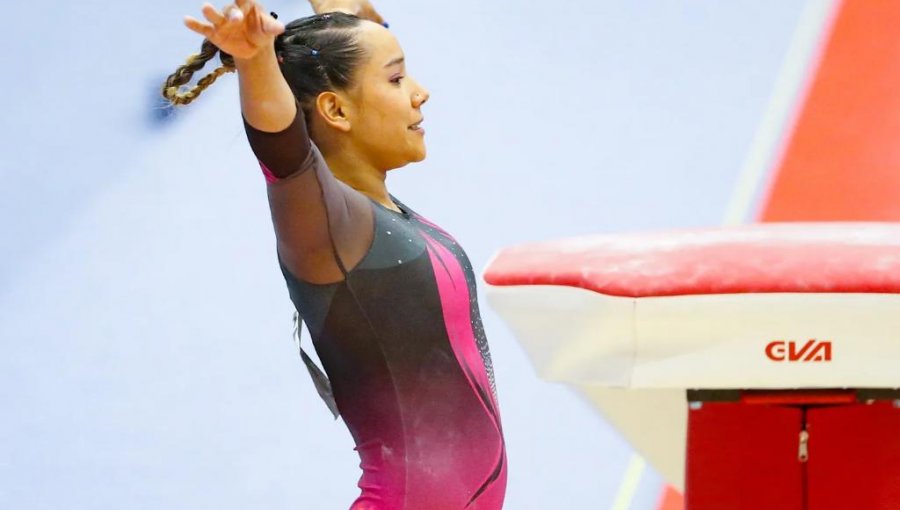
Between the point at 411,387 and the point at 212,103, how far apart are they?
1281mm

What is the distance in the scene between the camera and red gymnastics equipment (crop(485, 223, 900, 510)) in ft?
3.28

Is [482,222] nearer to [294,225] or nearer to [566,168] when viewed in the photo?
[566,168]

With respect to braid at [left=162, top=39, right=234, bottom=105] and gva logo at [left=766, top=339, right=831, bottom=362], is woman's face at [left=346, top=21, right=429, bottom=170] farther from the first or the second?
gva logo at [left=766, top=339, right=831, bottom=362]

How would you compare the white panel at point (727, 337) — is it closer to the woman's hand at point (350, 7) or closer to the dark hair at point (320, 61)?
the dark hair at point (320, 61)

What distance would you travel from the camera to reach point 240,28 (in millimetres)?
1018

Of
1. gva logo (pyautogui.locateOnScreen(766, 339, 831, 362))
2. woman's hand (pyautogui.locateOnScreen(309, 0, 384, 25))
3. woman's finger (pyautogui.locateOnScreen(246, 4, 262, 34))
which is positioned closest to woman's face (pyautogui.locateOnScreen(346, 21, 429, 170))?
woman's hand (pyautogui.locateOnScreen(309, 0, 384, 25))

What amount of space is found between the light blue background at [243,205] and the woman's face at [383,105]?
1.01 meters

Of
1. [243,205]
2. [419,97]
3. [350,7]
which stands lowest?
[243,205]

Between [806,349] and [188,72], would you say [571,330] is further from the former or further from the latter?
[188,72]

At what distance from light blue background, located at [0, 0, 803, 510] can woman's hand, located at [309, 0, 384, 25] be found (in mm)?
796

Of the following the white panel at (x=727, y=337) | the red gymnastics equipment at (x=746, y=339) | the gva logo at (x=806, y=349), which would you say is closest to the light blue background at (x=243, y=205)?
the red gymnastics equipment at (x=746, y=339)

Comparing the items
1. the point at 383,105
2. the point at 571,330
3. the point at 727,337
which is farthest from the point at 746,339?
the point at 383,105

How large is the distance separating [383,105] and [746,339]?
643 mm

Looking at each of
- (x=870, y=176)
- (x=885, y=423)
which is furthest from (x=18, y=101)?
(x=870, y=176)
